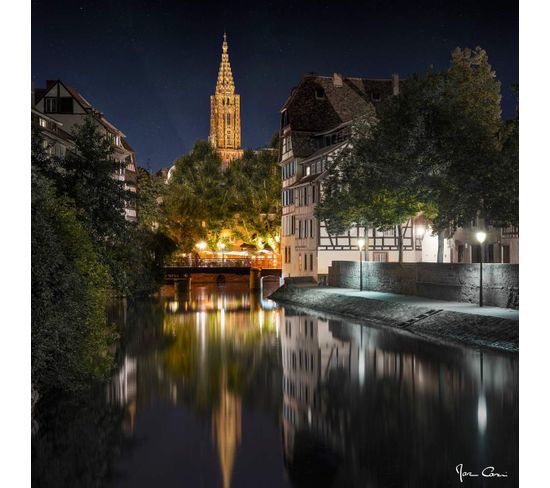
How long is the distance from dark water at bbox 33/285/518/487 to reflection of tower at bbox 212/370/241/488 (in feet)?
0.11

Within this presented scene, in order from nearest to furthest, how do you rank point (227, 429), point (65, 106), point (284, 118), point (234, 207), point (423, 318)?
1. point (227, 429)
2. point (423, 318)
3. point (65, 106)
4. point (284, 118)
5. point (234, 207)

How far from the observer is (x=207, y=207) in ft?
287

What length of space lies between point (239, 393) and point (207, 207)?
218ft

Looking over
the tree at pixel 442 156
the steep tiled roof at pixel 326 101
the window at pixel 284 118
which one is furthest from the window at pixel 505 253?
the window at pixel 284 118

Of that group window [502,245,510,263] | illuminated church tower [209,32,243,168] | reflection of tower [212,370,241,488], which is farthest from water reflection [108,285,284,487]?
illuminated church tower [209,32,243,168]

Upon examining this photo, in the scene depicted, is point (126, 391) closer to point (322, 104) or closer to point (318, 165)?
point (318, 165)

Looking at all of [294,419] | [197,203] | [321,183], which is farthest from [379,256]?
[294,419]

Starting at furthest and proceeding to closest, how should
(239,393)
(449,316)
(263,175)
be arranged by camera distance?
1. (263,175)
2. (449,316)
3. (239,393)

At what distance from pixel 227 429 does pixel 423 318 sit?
61.3 feet

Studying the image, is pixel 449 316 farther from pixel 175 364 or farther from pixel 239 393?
pixel 239 393

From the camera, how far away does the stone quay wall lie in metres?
31.7

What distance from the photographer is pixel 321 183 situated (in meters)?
57.7
